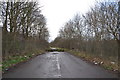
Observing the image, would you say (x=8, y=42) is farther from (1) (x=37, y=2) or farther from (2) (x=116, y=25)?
(1) (x=37, y=2)

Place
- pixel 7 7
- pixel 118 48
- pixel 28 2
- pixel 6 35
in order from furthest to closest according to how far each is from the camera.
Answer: pixel 28 2
pixel 7 7
pixel 6 35
pixel 118 48

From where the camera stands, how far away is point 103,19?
19969 millimetres

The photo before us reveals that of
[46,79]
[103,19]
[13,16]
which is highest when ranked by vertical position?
[13,16]

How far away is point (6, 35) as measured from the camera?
17953 mm

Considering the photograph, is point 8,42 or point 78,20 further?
point 78,20

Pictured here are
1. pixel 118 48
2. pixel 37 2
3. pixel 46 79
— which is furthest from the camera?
pixel 37 2

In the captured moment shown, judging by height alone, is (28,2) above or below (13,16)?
above

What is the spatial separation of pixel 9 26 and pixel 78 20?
25977mm

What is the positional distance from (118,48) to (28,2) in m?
21.0

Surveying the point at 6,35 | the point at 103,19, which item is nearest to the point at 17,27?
the point at 6,35

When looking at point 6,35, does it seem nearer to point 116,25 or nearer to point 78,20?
point 116,25

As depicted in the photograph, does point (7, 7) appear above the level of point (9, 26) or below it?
above

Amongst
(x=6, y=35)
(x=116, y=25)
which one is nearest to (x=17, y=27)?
(x=6, y=35)

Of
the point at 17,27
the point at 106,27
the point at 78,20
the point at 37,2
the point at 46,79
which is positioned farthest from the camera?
the point at 78,20
